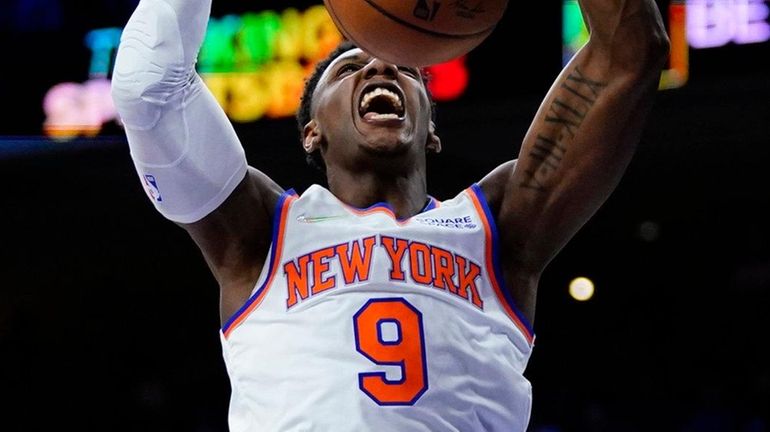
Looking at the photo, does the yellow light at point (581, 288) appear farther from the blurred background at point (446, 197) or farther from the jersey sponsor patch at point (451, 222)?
the jersey sponsor patch at point (451, 222)

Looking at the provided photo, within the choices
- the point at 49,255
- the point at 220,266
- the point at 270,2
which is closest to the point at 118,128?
the point at 270,2

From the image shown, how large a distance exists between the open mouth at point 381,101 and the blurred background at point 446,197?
411cm

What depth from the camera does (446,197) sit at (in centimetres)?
945

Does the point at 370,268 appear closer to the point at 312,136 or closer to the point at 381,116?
the point at 381,116

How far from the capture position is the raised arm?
285cm

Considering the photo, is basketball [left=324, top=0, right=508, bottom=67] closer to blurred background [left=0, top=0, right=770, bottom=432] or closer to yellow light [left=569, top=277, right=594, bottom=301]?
blurred background [left=0, top=0, right=770, bottom=432]

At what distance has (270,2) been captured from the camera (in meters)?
7.81

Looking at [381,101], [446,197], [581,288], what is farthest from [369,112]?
[581,288]

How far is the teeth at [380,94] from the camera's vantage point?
317cm

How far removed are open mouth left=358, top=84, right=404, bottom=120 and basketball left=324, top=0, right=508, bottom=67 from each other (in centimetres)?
24

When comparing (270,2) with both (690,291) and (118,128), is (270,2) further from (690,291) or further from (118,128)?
(690,291)

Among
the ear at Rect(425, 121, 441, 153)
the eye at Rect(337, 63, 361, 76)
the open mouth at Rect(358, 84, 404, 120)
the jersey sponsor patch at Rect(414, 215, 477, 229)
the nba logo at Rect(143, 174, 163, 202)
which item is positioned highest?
the eye at Rect(337, 63, 361, 76)

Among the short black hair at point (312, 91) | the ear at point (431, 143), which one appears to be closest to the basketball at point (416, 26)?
the ear at point (431, 143)

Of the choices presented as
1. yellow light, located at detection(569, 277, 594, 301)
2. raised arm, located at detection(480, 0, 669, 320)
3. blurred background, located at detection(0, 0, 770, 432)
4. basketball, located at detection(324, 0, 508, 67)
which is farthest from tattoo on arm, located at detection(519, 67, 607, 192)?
yellow light, located at detection(569, 277, 594, 301)
